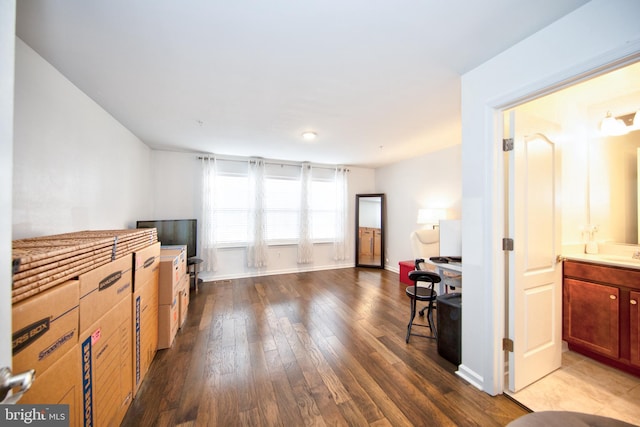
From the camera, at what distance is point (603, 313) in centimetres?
177

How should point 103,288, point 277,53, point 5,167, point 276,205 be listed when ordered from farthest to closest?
point 276,205 → point 277,53 → point 103,288 → point 5,167

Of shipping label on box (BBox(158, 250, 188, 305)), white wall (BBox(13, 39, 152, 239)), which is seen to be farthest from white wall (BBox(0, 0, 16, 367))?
shipping label on box (BBox(158, 250, 188, 305))

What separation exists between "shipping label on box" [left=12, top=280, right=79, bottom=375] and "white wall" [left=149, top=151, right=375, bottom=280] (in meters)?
3.46

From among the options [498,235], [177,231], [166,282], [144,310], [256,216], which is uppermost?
[256,216]

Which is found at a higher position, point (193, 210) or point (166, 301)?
point (193, 210)

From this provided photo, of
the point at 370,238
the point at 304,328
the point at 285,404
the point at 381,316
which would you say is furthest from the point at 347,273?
the point at 285,404

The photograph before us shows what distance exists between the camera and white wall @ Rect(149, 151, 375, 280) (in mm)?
3920

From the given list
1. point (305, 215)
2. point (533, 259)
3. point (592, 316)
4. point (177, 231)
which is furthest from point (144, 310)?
point (592, 316)

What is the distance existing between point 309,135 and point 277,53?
1.60m

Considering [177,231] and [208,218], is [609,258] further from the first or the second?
[177,231]

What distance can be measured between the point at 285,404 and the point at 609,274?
2.76 m

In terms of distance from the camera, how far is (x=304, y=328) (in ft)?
8.05

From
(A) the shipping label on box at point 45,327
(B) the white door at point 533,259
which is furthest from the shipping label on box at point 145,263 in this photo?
(B) the white door at point 533,259

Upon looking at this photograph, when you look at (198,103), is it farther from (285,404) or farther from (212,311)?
(285,404)
